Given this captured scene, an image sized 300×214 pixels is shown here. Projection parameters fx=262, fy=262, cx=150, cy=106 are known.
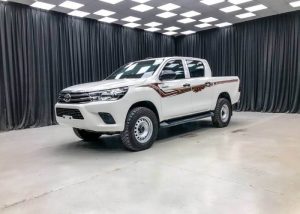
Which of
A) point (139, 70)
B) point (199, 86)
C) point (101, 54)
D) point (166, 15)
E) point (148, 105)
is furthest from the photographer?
point (101, 54)

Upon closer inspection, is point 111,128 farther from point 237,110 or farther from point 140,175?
point 237,110

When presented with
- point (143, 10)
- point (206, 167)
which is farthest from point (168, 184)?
point (143, 10)

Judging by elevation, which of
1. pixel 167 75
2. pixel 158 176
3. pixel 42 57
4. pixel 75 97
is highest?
pixel 42 57

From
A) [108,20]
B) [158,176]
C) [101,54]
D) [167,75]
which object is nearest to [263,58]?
[108,20]

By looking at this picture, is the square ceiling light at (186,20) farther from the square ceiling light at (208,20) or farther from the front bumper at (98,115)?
→ the front bumper at (98,115)

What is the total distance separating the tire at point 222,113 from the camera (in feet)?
20.4

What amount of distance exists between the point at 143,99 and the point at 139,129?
1.71ft

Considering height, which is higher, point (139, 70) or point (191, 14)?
point (191, 14)

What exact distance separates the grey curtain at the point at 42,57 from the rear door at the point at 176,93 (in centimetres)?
445

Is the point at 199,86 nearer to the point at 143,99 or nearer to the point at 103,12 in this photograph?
the point at 143,99

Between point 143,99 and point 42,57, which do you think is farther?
point 42,57

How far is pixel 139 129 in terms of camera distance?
4.50 meters

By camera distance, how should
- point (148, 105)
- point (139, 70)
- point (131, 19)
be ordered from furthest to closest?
1. point (131, 19)
2. point (139, 70)
3. point (148, 105)

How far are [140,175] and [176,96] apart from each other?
2.15m
